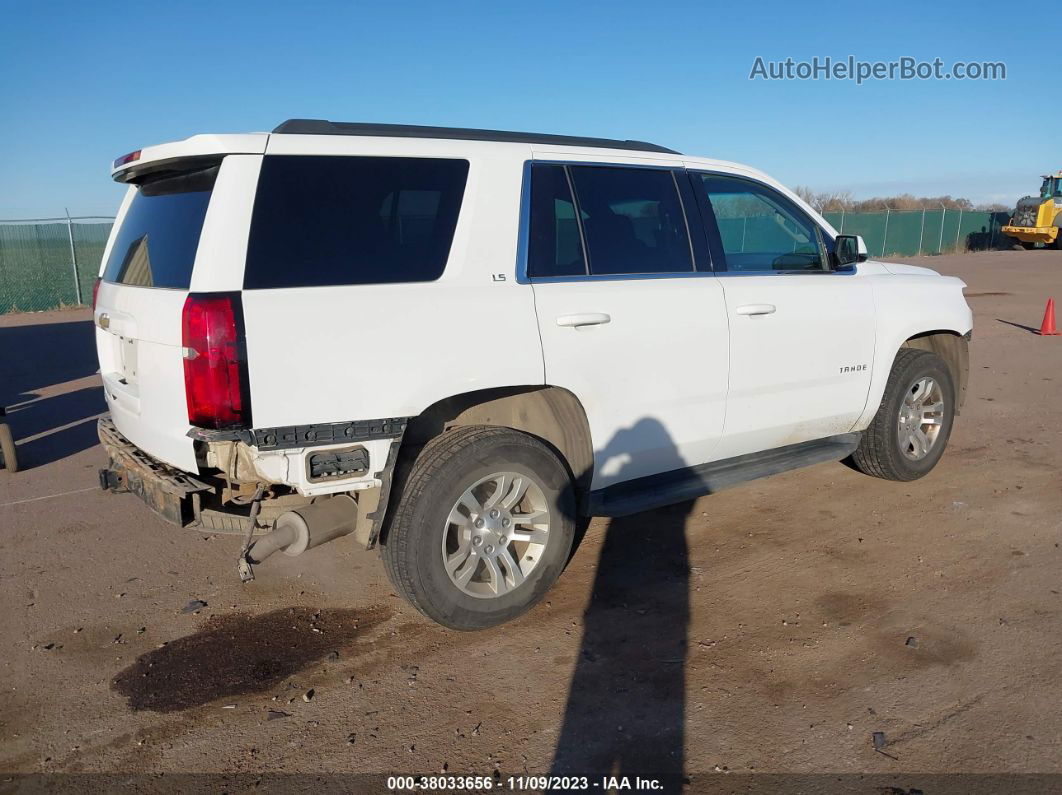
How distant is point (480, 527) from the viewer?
3.83 meters

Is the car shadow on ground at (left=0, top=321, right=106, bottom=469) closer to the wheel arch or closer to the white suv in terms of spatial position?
the white suv

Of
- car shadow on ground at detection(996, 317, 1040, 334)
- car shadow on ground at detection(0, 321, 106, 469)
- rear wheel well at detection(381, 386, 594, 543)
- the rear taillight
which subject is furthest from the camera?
car shadow on ground at detection(996, 317, 1040, 334)

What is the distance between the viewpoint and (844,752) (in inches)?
117

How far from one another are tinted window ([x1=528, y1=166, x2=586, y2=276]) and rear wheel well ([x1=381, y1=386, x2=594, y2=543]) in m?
0.59

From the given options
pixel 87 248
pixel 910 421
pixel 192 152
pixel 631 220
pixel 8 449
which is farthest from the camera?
pixel 87 248

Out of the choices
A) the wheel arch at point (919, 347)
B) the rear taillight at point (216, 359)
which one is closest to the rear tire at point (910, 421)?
the wheel arch at point (919, 347)

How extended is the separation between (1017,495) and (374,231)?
15.1 ft

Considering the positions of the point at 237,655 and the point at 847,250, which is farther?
the point at 847,250

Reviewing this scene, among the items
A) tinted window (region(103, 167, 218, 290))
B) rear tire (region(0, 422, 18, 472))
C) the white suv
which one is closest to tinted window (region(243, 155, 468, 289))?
the white suv

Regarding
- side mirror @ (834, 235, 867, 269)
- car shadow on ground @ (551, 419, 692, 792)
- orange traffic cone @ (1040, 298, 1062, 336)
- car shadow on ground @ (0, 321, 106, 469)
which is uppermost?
side mirror @ (834, 235, 867, 269)

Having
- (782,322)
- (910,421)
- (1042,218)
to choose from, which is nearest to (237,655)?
(782,322)

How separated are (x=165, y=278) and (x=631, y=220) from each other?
228cm

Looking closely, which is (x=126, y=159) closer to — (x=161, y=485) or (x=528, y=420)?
(x=161, y=485)

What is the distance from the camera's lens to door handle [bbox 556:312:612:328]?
3904 mm
